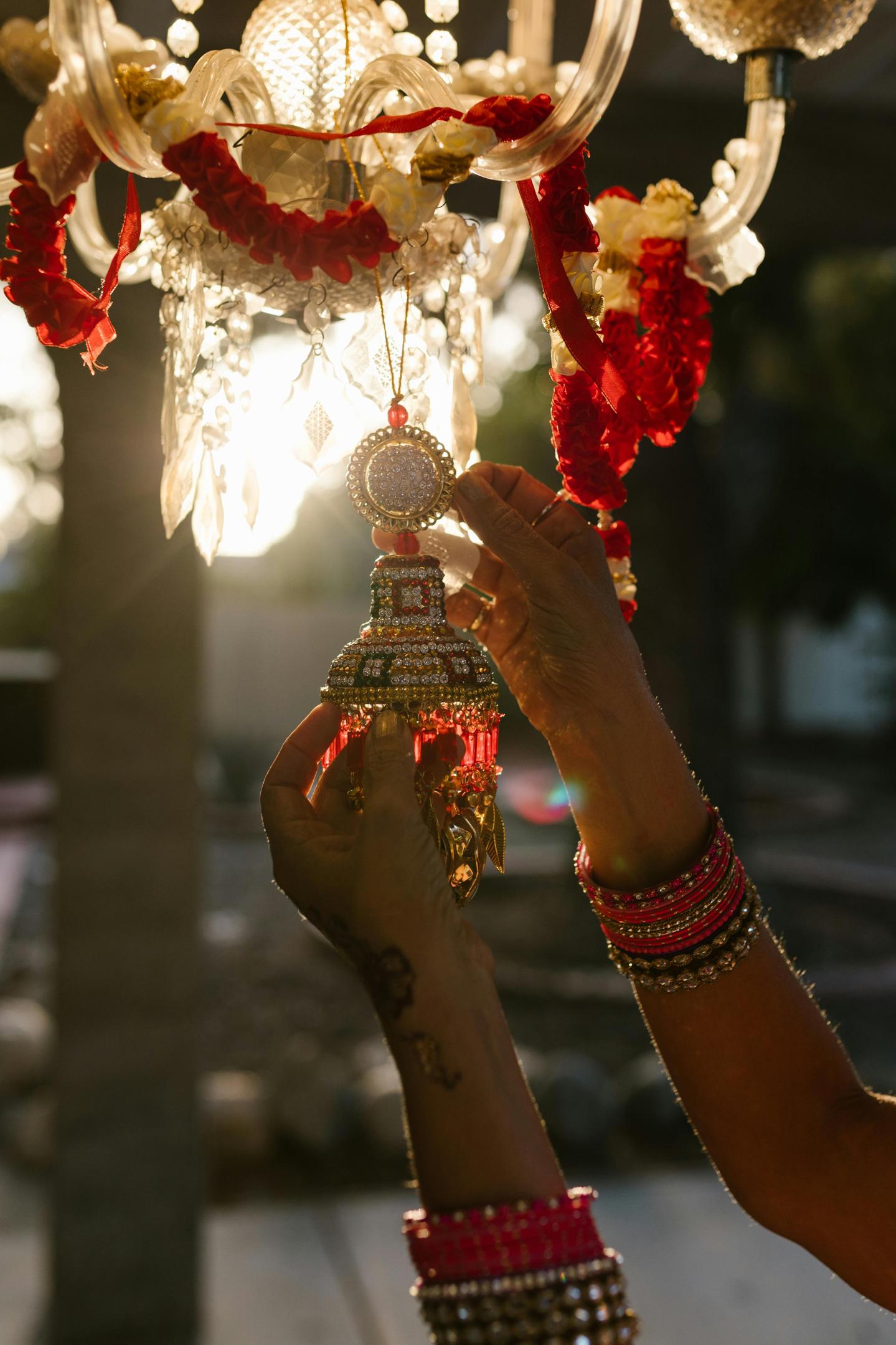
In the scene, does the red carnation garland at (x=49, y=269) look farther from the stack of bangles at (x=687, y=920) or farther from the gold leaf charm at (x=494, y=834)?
the stack of bangles at (x=687, y=920)

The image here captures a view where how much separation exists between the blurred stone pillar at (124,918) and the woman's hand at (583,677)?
198 cm

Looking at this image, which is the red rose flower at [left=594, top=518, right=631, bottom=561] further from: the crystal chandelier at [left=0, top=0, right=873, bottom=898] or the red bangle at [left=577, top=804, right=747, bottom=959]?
the red bangle at [left=577, top=804, right=747, bottom=959]

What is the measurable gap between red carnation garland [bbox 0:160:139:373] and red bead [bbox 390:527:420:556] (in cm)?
36

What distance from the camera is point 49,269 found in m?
1.08

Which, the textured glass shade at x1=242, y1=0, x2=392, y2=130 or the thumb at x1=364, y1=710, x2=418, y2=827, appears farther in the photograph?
the textured glass shade at x1=242, y1=0, x2=392, y2=130

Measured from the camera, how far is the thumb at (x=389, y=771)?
3.39 ft

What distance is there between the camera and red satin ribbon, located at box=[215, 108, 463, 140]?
0.99 m

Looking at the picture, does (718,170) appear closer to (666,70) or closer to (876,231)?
(666,70)

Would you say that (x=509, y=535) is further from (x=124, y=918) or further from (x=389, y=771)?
(x=124, y=918)

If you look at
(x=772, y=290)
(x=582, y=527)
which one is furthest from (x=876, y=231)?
(x=772, y=290)

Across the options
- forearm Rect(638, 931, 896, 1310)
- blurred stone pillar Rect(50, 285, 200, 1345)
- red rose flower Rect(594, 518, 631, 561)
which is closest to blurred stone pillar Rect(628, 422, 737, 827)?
blurred stone pillar Rect(50, 285, 200, 1345)

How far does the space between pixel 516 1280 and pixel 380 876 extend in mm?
353

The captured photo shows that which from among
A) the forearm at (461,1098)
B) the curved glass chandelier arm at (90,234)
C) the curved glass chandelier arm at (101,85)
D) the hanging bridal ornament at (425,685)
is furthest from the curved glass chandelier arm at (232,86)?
the forearm at (461,1098)

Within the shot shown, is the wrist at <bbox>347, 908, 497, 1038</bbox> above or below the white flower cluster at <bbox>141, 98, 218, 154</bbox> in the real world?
below
